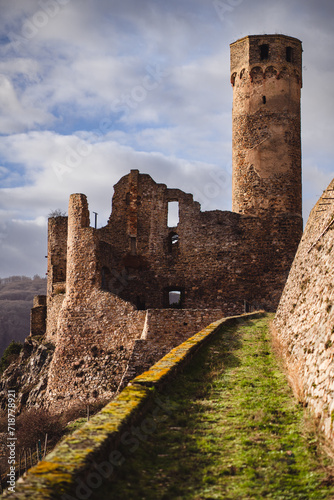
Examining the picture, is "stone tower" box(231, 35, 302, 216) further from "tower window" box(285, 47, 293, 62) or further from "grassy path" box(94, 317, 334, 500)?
"grassy path" box(94, 317, 334, 500)

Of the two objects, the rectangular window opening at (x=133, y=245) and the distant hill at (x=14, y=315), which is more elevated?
the rectangular window opening at (x=133, y=245)

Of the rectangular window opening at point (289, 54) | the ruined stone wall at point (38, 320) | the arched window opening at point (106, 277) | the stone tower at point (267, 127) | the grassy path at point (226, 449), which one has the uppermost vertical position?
the rectangular window opening at point (289, 54)

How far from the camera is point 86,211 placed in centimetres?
2256

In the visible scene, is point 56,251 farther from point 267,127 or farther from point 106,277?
point 267,127

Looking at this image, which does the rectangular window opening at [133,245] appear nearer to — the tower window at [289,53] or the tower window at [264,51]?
the tower window at [264,51]

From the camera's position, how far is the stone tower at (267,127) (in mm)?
25094

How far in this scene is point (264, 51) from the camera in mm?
26344

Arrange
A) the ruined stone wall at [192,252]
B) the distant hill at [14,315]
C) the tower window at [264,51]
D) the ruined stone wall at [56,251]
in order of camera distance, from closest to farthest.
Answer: the ruined stone wall at [192,252], the tower window at [264,51], the ruined stone wall at [56,251], the distant hill at [14,315]

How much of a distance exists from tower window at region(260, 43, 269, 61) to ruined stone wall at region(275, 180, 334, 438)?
50.4 ft

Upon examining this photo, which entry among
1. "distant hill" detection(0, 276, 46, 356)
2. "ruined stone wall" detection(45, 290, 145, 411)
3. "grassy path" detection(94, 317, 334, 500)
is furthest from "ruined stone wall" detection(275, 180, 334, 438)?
"distant hill" detection(0, 276, 46, 356)

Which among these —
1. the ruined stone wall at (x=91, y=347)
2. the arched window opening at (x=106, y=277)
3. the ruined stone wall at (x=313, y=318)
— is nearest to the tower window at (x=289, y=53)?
the arched window opening at (x=106, y=277)

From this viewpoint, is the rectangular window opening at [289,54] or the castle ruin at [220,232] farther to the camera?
the rectangular window opening at [289,54]

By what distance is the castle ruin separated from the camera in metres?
22.6

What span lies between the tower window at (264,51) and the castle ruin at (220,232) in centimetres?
5
